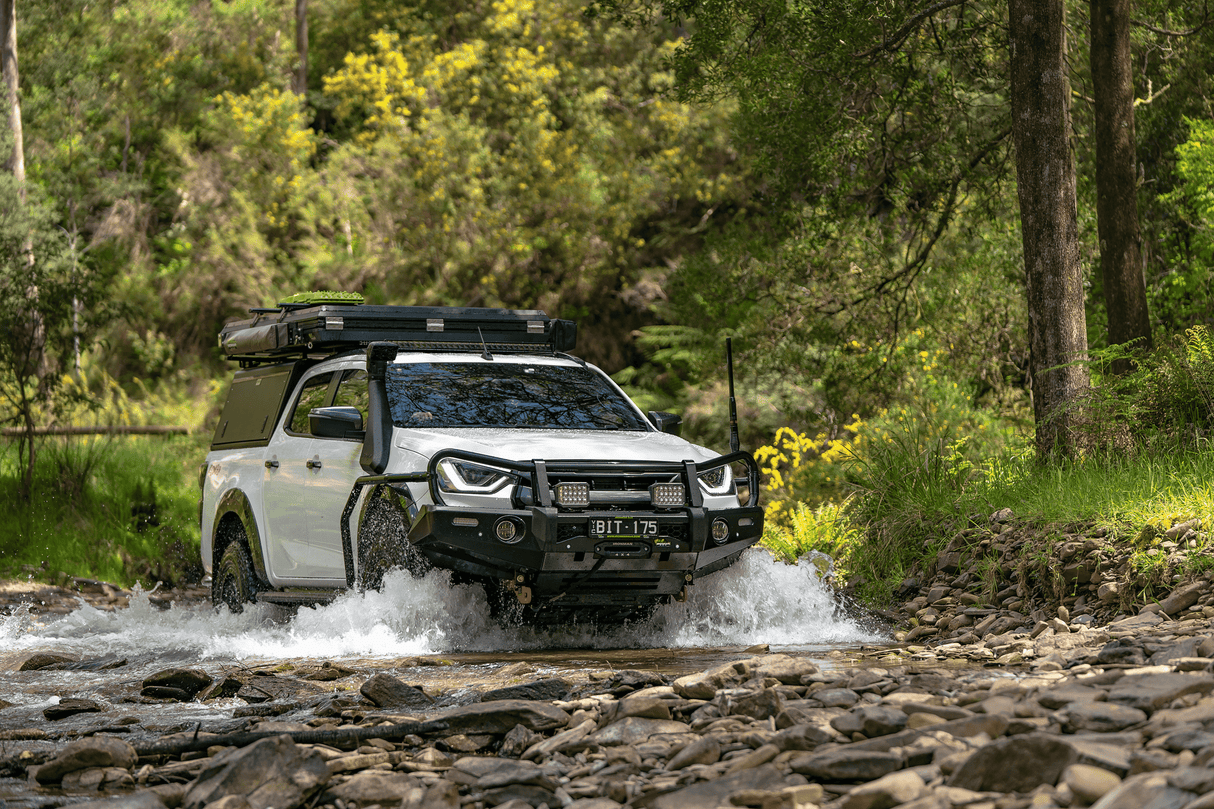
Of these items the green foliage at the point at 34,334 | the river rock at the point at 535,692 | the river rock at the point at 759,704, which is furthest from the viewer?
the green foliage at the point at 34,334

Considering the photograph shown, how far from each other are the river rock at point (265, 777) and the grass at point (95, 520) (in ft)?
36.2

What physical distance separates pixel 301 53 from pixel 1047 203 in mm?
31873

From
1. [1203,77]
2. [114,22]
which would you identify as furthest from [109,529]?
[114,22]

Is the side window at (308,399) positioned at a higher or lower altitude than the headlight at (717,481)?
higher

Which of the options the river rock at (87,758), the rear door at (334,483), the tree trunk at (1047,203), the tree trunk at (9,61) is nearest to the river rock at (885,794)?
the river rock at (87,758)

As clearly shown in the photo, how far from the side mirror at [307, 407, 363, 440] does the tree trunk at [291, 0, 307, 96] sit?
3205 centimetres

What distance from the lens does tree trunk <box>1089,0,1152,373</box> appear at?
1216 centimetres

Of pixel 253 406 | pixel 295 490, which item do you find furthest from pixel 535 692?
pixel 253 406

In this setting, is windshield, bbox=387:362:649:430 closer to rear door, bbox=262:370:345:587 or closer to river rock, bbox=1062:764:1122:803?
rear door, bbox=262:370:345:587

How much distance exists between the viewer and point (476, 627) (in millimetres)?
8188

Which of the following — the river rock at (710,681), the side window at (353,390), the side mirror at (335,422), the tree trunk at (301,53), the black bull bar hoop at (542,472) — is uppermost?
the tree trunk at (301,53)

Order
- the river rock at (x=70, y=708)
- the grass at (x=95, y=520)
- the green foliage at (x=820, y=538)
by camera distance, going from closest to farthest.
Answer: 1. the river rock at (x=70, y=708)
2. the green foliage at (x=820, y=538)
3. the grass at (x=95, y=520)

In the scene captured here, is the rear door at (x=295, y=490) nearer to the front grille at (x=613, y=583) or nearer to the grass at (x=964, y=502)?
the front grille at (x=613, y=583)

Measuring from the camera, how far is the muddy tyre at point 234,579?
1008 cm
